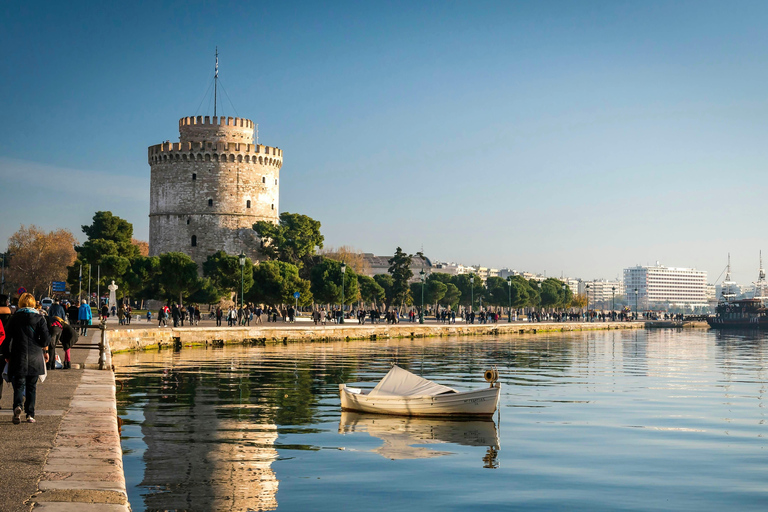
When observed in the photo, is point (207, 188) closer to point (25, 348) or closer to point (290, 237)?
point (290, 237)

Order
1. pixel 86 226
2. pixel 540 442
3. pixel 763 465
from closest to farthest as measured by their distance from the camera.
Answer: pixel 763 465 < pixel 540 442 < pixel 86 226

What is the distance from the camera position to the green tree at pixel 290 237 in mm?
75125

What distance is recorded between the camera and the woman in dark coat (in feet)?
32.2

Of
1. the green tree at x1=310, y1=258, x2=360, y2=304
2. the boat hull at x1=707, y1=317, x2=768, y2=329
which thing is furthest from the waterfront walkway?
the boat hull at x1=707, y1=317, x2=768, y2=329

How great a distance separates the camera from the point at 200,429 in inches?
556

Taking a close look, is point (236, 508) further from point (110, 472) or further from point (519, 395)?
point (519, 395)

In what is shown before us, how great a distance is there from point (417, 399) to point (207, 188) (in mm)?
60214

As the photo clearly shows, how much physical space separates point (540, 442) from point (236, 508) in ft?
21.5

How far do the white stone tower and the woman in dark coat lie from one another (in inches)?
2546

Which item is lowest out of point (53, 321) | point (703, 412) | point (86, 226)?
point (703, 412)

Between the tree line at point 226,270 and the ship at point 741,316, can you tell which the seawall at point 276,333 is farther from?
the ship at point 741,316

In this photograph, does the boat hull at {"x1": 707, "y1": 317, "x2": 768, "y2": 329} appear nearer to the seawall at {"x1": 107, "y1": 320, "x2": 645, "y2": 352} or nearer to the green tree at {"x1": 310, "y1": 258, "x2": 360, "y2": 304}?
the seawall at {"x1": 107, "y1": 320, "x2": 645, "y2": 352}

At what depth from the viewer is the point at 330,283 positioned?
2694 inches

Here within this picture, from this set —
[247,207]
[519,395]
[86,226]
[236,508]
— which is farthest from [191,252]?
[236,508]
